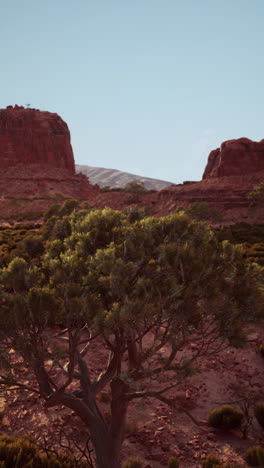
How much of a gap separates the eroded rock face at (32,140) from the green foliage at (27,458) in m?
100

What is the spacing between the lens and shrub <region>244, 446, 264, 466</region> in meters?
10.1

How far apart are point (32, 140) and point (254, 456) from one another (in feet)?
364

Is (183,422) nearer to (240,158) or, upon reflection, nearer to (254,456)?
(254,456)

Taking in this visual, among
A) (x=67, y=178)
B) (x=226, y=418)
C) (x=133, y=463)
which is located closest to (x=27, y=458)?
(x=133, y=463)

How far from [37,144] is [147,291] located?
10948 cm

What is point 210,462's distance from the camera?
9977 millimetres

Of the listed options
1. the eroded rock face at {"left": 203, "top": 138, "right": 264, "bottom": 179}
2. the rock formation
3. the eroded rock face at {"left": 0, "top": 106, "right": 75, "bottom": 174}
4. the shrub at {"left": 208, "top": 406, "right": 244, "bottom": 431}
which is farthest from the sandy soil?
the eroded rock face at {"left": 0, "top": 106, "right": 75, "bottom": 174}

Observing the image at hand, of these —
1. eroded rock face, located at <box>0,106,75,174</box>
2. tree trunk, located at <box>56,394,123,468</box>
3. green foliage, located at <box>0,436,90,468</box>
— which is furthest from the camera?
eroded rock face, located at <box>0,106,75,174</box>

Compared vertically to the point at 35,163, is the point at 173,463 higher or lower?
lower

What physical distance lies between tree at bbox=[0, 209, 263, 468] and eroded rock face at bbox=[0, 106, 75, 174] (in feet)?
330

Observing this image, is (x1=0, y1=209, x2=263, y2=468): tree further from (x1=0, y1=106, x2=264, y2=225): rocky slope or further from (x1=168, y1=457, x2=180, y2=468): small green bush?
(x1=0, y1=106, x2=264, y2=225): rocky slope

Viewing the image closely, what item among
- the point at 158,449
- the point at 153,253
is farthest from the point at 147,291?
the point at 158,449

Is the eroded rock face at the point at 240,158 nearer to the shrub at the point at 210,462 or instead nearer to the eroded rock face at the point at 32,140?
the eroded rock face at the point at 32,140

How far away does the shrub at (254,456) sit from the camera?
10.1 meters
